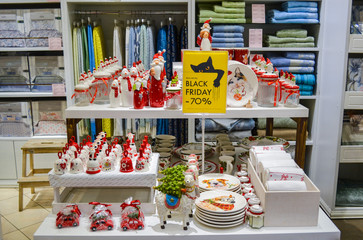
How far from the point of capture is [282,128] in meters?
3.93

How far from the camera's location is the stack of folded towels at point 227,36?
3590mm

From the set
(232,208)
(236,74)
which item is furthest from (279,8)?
(232,208)

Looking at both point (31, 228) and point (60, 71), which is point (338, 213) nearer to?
point (31, 228)

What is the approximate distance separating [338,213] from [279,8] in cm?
219

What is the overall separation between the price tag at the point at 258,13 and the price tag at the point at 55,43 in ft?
6.57

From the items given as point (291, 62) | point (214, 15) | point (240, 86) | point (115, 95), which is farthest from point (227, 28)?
Answer: point (115, 95)

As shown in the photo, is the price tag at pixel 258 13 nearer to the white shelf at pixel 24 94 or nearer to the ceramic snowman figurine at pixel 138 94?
the ceramic snowman figurine at pixel 138 94

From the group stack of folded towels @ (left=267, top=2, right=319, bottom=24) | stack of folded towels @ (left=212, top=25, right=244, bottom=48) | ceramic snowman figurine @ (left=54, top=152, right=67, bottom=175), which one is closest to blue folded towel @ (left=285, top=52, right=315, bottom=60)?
stack of folded towels @ (left=267, top=2, right=319, bottom=24)

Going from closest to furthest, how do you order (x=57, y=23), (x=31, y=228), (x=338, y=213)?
(x=31, y=228) → (x=338, y=213) → (x=57, y=23)

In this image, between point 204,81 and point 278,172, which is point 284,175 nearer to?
point 278,172

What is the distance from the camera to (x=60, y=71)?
3.99 metres

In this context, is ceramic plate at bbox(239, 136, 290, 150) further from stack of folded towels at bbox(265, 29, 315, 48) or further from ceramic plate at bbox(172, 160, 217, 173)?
stack of folded towels at bbox(265, 29, 315, 48)

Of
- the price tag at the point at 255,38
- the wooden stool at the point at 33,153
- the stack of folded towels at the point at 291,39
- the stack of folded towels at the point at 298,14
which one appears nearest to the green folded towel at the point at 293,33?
the stack of folded towels at the point at 291,39

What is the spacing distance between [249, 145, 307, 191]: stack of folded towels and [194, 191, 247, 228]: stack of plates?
0.17 m
